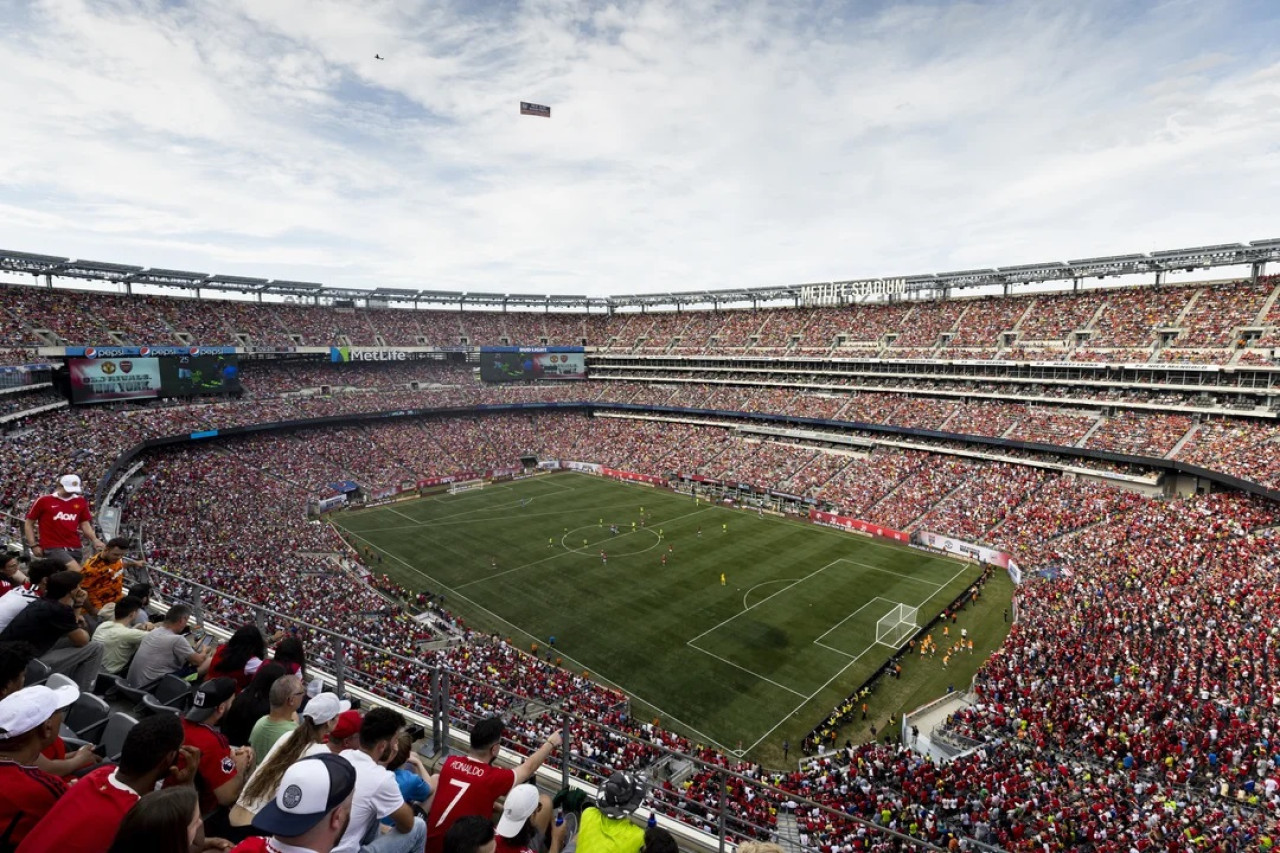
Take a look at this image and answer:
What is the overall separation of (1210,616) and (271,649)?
30727mm

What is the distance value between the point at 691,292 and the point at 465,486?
3973 cm

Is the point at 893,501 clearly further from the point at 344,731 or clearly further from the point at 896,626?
the point at 344,731

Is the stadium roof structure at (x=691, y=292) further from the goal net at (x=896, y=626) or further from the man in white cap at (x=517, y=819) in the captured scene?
the man in white cap at (x=517, y=819)

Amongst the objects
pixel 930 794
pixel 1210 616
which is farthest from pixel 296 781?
pixel 1210 616

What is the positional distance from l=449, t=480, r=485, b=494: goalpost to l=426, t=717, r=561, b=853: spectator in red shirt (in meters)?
53.7

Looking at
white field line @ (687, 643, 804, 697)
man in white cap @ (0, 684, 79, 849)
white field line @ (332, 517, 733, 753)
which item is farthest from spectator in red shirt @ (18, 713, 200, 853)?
white field line @ (687, 643, 804, 697)

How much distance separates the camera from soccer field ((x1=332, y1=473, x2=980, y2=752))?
26.1m

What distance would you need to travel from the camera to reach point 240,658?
6.62 meters

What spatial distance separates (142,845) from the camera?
304cm

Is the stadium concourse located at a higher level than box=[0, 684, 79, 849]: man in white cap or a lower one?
lower

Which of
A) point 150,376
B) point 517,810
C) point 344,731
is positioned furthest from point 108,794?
point 150,376

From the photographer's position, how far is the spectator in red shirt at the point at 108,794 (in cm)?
341

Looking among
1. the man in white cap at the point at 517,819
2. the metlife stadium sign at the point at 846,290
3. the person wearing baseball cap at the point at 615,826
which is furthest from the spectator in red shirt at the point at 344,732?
the metlife stadium sign at the point at 846,290

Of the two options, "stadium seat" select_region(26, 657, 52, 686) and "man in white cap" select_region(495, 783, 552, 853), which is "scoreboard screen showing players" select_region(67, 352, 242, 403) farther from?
"man in white cap" select_region(495, 783, 552, 853)
